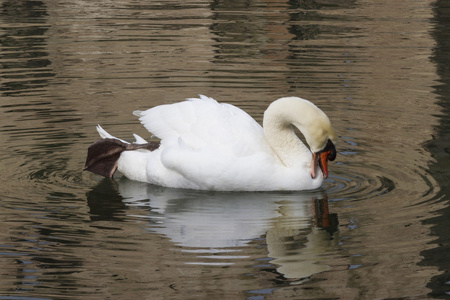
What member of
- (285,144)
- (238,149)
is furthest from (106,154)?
(285,144)

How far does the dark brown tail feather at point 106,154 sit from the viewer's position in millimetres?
9680

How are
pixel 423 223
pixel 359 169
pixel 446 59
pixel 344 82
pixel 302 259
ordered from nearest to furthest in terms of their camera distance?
1. pixel 302 259
2. pixel 423 223
3. pixel 359 169
4. pixel 344 82
5. pixel 446 59

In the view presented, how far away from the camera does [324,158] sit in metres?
9.02

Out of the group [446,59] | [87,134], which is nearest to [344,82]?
A: [446,59]

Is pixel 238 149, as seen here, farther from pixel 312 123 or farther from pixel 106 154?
pixel 106 154

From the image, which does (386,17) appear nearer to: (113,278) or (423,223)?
(423,223)

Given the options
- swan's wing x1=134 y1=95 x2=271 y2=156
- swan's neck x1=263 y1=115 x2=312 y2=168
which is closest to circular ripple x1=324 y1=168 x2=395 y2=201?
swan's neck x1=263 y1=115 x2=312 y2=168

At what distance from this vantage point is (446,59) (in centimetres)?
1459

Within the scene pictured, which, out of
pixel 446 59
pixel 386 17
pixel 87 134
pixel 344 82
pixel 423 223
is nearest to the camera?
pixel 423 223

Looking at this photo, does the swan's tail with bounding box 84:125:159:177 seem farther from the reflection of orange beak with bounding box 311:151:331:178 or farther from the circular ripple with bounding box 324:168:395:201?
the circular ripple with bounding box 324:168:395:201

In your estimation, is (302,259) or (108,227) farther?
(108,227)

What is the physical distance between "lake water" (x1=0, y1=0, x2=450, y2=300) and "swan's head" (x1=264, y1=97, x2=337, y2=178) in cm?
33

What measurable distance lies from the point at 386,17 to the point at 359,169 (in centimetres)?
841

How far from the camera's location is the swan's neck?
917cm
